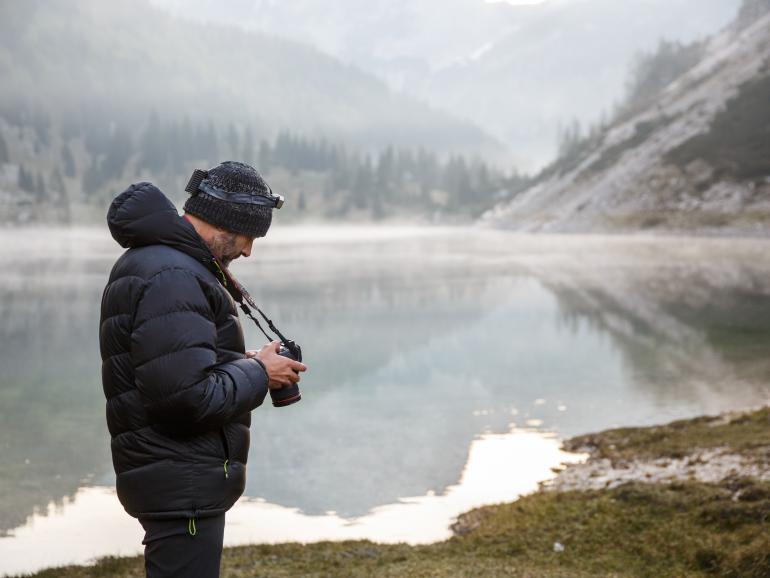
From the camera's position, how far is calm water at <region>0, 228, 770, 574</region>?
14.7 meters

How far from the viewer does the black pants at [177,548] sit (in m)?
4.83

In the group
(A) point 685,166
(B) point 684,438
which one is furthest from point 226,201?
(A) point 685,166

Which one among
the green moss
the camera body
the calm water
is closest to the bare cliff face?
the calm water

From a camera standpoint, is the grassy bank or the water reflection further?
the water reflection

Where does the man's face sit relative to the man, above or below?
above

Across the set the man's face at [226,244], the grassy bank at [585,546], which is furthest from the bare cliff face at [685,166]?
the man's face at [226,244]

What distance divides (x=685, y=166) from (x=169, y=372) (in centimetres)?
13674

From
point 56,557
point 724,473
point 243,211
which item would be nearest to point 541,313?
point 724,473

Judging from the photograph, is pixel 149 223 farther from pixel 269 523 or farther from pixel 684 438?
pixel 684 438

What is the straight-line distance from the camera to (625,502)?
11.9 meters

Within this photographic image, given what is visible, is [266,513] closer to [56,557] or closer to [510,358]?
[56,557]

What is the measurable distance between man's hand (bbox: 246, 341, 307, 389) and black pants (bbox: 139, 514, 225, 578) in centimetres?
96

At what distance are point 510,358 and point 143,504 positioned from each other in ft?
86.6

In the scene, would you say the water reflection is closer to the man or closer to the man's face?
the man
